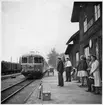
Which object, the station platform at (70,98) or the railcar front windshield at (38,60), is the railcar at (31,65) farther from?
the station platform at (70,98)

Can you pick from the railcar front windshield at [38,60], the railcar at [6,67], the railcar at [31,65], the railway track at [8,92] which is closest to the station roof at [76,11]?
the railcar front windshield at [38,60]

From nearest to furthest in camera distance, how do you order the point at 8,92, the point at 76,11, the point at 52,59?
the point at 8,92 < the point at 76,11 < the point at 52,59

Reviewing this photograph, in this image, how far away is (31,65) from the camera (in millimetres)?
18781

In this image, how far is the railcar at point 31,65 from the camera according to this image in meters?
18.5

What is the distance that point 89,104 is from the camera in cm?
609

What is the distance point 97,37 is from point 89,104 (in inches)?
180

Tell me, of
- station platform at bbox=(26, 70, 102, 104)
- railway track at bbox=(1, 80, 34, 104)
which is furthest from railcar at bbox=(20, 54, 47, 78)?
station platform at bbox=(26, 70, 102, 104)

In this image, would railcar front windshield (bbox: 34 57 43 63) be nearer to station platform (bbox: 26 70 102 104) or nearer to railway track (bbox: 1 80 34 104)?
railway track (bbox: 1 80 34 104)

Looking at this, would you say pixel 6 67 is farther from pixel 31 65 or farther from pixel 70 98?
pixel 70 98

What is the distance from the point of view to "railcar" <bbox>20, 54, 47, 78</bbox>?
60.6 ft

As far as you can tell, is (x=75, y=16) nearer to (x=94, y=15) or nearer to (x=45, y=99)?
(x=94, y=15)

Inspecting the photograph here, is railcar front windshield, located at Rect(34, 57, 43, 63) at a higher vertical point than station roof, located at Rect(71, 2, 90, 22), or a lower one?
lower

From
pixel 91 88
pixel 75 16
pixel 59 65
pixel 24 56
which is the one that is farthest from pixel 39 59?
pixel 91 88

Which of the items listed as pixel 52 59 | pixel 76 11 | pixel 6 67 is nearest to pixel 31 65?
pixel 76 11
